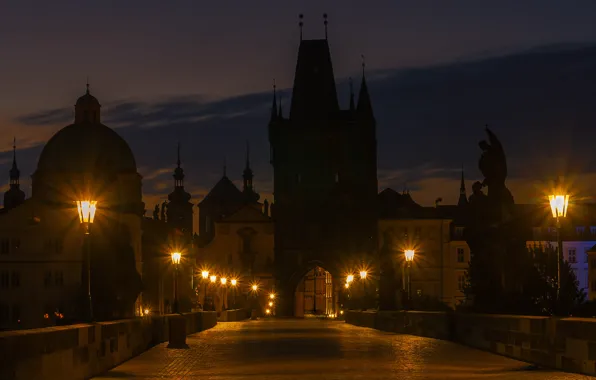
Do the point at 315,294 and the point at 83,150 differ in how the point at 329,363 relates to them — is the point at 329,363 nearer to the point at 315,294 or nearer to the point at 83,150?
the point at 83,150

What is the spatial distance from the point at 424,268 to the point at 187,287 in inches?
1609

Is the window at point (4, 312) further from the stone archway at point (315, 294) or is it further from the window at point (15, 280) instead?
the stone archway at point (315, 294)

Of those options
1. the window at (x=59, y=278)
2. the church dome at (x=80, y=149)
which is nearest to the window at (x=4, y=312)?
the window at (x=59, y=278)

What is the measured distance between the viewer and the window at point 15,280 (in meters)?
159

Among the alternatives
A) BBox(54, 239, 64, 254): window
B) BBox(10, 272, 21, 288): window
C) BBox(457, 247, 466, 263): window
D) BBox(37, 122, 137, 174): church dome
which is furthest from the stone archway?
BBox(10, 272, 21, 288): window

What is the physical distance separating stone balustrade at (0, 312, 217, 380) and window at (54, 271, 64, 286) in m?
122

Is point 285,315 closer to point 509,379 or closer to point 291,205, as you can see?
point 291,205

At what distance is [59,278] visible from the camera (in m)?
159

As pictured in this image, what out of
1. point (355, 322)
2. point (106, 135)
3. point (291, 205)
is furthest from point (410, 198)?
point (355, 322)

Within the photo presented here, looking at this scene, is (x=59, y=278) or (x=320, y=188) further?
(x=320, y=188)

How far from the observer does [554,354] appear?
87.8 ft

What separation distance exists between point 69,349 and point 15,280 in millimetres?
138331

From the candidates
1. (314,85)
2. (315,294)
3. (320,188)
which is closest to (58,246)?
(320,188)

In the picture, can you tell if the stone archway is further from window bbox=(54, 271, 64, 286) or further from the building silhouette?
window bbox=(54, 271, 64, 286)
